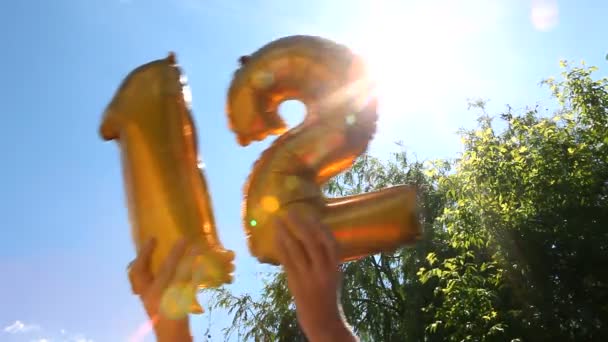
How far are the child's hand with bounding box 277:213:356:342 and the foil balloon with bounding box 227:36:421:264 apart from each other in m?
0.07

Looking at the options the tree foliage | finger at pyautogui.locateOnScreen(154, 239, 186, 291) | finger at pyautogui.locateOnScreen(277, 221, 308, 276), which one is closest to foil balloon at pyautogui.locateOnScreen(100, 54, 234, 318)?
finger at pyautogui.locateOnScreen(154, 239, 186, 291)

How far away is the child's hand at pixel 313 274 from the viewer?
4.59 ft

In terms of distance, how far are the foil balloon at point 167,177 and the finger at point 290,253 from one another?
301 mm

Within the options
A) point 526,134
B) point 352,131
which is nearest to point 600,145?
point 526,134

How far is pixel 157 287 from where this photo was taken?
5.47ft

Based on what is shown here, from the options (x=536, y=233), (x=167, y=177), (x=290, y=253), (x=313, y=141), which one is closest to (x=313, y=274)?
(x=290, y=253)

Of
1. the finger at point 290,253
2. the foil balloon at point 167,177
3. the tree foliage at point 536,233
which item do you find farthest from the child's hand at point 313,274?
the tree foliage at point 536,233

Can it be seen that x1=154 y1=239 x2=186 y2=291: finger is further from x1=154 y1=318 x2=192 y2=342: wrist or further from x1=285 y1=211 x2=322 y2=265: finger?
x1=285 y1=211 x2=322 y2=265: finger

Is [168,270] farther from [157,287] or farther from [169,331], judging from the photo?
[169,331]

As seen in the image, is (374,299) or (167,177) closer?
(167,177)

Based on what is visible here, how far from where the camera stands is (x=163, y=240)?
5.68 feet

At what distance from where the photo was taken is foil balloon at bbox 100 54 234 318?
5.60 feet

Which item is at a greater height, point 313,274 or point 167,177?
point 167,177

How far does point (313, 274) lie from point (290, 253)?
8 cm
